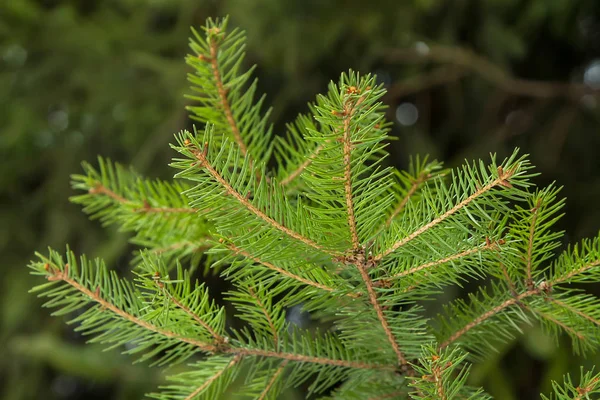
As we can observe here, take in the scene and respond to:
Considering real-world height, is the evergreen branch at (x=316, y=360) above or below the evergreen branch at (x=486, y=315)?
below

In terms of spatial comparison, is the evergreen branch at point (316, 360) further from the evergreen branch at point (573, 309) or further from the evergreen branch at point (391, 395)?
the evergreen branch at point (573, 309)

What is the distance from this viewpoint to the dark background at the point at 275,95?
1704mm

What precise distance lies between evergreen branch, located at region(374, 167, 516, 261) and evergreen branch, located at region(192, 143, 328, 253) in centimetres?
6

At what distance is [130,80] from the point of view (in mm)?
2076

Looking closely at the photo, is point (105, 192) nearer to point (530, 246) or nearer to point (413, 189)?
point (413, 189)

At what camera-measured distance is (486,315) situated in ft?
1.82

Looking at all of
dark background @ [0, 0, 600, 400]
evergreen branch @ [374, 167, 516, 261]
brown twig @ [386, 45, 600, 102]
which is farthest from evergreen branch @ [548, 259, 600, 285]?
brown twig @ [386, 45, 600, 102]

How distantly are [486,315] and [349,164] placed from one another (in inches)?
8.8

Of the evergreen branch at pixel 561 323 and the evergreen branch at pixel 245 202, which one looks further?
the evergreen branch at pixel 561 323

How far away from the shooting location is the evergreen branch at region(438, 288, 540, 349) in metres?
0.52

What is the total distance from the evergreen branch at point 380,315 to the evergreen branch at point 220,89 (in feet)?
0.60

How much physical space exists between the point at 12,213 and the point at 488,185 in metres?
2.36

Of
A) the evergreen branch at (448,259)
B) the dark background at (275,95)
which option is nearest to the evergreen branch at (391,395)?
the evergreen branch at (448,259)

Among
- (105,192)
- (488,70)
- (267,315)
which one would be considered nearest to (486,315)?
(267,315)
